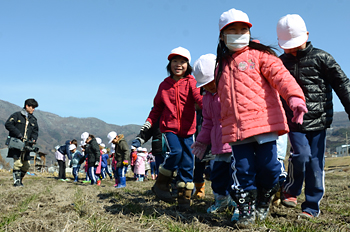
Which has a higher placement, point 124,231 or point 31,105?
point 31,105

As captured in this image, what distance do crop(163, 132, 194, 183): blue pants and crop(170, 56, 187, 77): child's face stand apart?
88cm

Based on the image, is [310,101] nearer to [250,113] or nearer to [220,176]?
[250,113]

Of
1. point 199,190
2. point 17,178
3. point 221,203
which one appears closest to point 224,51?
point 221,203

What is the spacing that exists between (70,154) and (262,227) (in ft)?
48.9

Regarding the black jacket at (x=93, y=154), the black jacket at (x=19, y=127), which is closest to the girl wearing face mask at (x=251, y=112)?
the black jacket at (x=19, y=127)

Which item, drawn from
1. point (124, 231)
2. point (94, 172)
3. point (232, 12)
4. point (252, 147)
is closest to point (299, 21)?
point (232, 12)

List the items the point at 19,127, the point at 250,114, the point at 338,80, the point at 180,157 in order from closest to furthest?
the point at 250,114 → the point at 338,80 → the point at 180,157 → the point at 19,127

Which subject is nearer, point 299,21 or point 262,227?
point 262,227

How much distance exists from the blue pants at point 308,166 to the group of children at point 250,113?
0.01 m

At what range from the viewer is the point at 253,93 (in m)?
3.37

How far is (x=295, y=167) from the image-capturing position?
4.15 m

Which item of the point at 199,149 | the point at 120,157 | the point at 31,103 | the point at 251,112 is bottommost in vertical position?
the point at 120,157

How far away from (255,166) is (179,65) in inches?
84.1

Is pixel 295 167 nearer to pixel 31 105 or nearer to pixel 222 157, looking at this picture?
pixel 222 157
